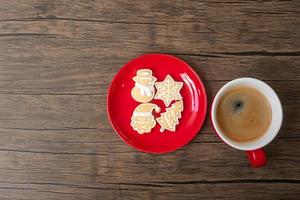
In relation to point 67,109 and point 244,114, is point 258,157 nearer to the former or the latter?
point 244,114

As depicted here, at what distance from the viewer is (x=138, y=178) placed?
3.15 ft

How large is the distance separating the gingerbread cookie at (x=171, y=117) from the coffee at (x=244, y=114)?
0.09 m

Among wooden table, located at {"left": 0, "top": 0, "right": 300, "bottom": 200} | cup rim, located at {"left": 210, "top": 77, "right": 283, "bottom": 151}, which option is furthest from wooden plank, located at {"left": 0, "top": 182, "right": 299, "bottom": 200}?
cup rim, located at {"left": 210, "top": 77, "right": 283, "bottom": 151}

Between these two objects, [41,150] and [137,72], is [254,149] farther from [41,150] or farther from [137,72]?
[41,150]

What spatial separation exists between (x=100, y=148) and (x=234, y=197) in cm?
31

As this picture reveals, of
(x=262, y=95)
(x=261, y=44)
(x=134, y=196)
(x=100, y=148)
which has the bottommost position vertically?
(x=134, y=196)

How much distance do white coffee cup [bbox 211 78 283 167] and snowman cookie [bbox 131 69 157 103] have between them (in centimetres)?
15

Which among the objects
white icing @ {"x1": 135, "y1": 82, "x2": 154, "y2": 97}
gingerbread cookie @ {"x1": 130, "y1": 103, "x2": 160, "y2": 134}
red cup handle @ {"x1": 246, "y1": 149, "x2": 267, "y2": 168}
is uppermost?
white icing @ {"x1": 135, "y1": 82, "x2": 154, "y2": 97}

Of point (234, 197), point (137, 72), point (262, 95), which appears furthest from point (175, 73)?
point (234, 197)

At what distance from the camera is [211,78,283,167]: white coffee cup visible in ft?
2.89

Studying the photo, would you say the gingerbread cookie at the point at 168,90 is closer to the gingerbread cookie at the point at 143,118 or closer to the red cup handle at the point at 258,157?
the gingerbread cookie at the point at 143,118

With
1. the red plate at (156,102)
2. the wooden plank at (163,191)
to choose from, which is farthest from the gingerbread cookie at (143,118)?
the wooden plank at (163,191)

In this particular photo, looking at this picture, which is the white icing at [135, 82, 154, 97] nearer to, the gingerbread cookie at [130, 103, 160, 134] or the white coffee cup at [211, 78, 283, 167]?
the gingerbread cookie at [130, 103, 160, 134]

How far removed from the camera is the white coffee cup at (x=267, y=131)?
2.89 ft
